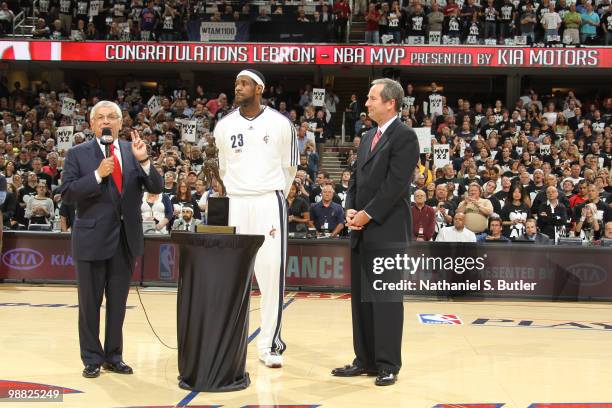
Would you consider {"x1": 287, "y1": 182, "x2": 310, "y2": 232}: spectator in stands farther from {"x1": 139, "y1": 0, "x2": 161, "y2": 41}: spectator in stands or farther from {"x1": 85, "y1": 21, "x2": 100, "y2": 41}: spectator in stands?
{"x1": 85, "y1": 21, "x2": 100, "y2": 41}: spectator in stands

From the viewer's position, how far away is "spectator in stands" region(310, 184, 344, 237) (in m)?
14.6

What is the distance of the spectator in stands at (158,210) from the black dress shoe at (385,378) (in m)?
8.28

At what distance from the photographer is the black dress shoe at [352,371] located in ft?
22.5

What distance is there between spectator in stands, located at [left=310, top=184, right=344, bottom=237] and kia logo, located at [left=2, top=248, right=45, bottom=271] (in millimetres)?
4573

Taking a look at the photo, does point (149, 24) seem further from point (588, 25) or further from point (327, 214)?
point (327, 214)

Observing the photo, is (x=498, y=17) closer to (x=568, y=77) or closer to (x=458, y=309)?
(x=568, y=77)

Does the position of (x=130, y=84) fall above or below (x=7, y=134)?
above

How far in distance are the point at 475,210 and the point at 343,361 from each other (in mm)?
7445

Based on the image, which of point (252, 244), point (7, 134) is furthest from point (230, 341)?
point (7, 134)

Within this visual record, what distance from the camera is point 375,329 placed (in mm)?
6668

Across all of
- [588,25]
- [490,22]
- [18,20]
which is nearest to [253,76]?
[490,22]

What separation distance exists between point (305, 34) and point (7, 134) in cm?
917

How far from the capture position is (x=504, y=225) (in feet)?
48.4

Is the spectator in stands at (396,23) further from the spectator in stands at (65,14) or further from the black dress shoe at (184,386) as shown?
the black dress shoe at (184,386)
